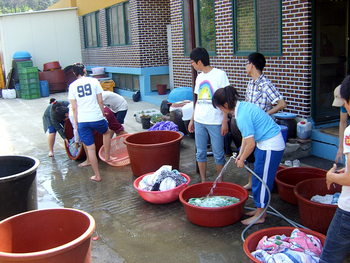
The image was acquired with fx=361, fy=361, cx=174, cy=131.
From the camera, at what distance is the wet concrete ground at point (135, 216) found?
→ 3.56m

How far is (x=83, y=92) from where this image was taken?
548 cm

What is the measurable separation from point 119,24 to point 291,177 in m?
11.7

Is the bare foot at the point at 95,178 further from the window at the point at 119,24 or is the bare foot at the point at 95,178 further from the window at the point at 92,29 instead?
the window at the point at 92,29

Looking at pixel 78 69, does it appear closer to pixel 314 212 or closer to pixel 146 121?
pixel 146 121

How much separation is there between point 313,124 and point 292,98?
0.60 m

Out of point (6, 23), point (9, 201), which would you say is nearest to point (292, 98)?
point (9, 201)

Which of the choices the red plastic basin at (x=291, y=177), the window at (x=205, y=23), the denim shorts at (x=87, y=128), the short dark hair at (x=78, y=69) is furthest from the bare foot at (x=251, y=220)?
the window at (x=205, y=23)

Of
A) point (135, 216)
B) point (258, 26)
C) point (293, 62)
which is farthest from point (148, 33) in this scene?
point (135, 216)

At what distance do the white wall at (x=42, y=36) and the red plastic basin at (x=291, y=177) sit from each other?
56.0ft

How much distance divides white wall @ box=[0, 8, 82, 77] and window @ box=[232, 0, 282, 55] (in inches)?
545

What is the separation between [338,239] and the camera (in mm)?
2389

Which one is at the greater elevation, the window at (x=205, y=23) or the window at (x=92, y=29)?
the window at (x=92, y=29)

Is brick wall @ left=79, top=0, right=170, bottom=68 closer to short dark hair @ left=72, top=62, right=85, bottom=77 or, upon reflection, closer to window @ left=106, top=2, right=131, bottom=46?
window @ left=106, top=2, right=131, bottom=46

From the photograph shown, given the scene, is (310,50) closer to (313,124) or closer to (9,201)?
(313,124)
